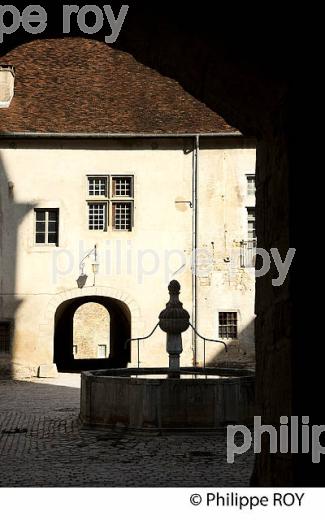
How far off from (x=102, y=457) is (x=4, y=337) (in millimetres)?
12778

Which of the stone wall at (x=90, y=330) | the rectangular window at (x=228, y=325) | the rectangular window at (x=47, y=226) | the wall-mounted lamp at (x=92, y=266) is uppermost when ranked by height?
the rectangular window at (x=47, y=226)

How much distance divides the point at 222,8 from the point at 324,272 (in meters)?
1.14

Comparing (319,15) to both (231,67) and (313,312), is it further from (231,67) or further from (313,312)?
(313,312)

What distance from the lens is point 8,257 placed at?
65.0ft

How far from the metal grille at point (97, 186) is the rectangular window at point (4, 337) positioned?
4.25 metres

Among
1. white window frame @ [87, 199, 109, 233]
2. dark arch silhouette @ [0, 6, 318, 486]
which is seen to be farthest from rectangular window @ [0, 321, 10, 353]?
dark arch silhouette @ [0, 6, 318, 486]

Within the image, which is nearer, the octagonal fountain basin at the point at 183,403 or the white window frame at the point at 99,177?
the octagonal fountain basin at the point at 183,403

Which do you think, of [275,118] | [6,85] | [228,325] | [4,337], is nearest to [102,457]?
[275,118]

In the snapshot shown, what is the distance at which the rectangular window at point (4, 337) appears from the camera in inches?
778

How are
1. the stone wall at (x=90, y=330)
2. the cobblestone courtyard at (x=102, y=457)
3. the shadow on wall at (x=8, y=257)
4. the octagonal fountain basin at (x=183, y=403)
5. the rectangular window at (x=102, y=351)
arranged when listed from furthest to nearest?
A: the rectangular window at (x=102, y=351) < the stone wall at (x=90, y=330) < the shadow on wall at (x=8, y=257) < the octagonal fountain basin at (x=183, y=403) < the cobblestone courtyard at (x=102, y=457)

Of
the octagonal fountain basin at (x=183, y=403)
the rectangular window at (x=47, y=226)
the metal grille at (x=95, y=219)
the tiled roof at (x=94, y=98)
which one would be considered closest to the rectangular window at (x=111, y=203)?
the metal grille at (x=95, y=219)

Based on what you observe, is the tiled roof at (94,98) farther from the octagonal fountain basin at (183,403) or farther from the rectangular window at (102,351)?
the rectangular window at (102,351)

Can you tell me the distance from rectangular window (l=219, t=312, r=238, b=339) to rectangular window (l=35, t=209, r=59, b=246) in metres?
5.00

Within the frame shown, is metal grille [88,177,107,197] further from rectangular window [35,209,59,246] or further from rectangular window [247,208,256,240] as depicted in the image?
rectangular window [247,208,256,240]
